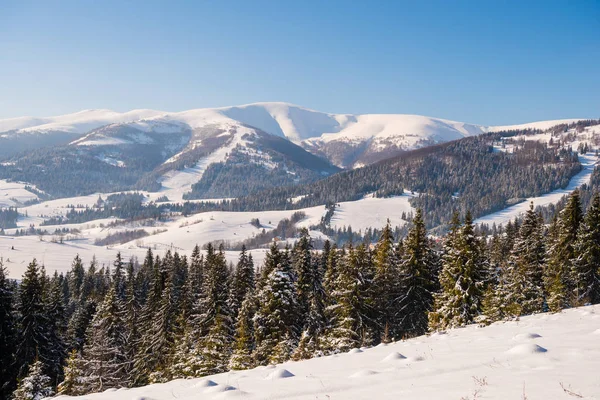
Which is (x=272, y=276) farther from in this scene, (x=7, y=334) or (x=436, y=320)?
(x=7, y=334)

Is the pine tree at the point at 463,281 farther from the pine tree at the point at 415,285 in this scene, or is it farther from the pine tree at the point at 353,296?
the pine tree at the point at 353,296

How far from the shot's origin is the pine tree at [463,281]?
30609 millimetres

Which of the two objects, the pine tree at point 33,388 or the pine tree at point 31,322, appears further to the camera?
the pine tree at point 31,322

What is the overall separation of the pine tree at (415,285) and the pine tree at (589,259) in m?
12.6

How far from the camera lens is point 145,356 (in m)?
43.8

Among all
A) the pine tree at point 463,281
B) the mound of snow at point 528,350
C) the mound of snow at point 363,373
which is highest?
the mound of snow at point 528,350

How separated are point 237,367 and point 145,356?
26011mm

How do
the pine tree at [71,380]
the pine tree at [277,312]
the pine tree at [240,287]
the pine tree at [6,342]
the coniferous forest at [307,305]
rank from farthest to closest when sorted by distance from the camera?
1. the pine tree at [240,287]
2. the pine tree at [277,312]
3. the pine tree at [6,342]
4. the coniferous forest at [307,305]
5. the pine tree at [71,380]

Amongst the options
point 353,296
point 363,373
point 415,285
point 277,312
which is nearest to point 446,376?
point 363,373

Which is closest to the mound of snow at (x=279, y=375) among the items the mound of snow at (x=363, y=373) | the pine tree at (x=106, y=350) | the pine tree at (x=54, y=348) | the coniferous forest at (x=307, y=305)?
the mound of snow at (x=363, y=373)

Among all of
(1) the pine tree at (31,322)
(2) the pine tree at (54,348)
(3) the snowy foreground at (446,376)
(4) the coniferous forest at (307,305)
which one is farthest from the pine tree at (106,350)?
(3) the snowy foreground at (446,376)

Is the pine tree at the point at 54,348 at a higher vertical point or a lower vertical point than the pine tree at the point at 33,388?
lower

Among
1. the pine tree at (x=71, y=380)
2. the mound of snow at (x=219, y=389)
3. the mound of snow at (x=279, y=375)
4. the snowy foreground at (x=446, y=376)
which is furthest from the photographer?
the pine tree at (x=71, y=380)

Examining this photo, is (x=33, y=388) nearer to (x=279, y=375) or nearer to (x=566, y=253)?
(x=279, y=375)
